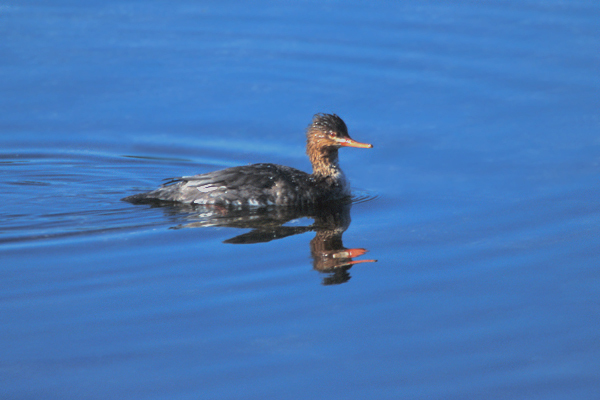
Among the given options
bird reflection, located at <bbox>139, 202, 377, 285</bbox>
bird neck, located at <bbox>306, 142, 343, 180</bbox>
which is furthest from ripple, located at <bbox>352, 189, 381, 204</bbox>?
bird neck, located at <bbox>306, 142, 343, 180</bbox>

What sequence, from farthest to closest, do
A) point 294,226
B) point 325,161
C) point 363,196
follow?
point 325,161, point 363,196, point 294,226

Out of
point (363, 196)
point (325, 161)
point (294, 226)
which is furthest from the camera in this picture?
point (325, 161)

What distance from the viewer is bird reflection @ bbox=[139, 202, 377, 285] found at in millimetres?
8547

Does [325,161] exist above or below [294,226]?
above

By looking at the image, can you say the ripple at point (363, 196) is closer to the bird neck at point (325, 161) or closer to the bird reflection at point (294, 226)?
the bird reflection at point (294, 226)

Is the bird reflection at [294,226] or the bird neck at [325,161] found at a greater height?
the bird neck at [325,161]

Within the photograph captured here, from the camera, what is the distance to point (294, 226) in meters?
9.70

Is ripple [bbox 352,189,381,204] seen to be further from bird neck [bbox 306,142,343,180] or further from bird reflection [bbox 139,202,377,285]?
bird neck [bbox 306,142,343,180]

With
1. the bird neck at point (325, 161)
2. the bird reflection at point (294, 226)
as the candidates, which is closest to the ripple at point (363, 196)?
the bird reflection at point (294, 226)

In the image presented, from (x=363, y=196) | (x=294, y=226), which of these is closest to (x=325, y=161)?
(x=363, y=196)

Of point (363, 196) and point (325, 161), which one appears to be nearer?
point (363, 196)

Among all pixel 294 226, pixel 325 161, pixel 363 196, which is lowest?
pixel 294 226

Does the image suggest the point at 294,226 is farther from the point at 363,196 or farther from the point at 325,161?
the point at 325,161

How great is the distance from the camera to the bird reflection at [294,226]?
336 inches
